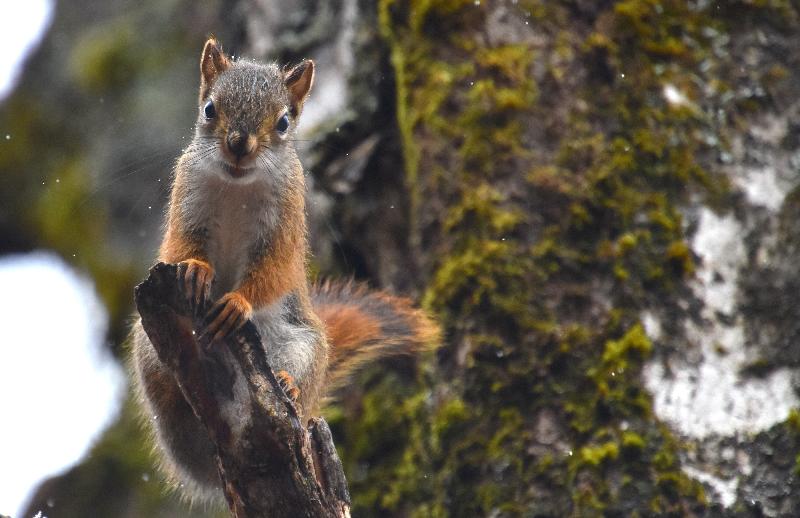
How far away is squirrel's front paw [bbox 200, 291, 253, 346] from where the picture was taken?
2.14 metres

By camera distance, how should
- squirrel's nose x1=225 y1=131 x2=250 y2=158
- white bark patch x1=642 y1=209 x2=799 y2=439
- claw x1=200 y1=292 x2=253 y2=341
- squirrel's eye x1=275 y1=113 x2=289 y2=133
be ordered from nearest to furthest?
claw x1=200 y1=292 x2=253 y2=341 < squirrel's nose x1=225 y1=131 x2=250 y2=158 < white bark patch x1=642 y1=209 x2=799 y2=439 < squirrel's eye x1=275 y1=113 x2=289 y2=133

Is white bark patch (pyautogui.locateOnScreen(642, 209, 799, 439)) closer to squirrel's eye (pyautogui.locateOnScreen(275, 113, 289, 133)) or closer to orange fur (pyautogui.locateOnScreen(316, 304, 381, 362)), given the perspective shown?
orange fur (pyautogui.locateOnScreen(316, 304, 381, 362))

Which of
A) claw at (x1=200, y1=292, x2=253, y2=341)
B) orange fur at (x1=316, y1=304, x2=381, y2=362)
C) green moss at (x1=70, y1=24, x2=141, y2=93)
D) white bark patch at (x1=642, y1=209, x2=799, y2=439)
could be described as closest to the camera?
claw at (x1=200, y1=292, x2=253, y2=341)

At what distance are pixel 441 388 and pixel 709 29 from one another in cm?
152

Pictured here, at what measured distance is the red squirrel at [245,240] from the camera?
2521 millimetres

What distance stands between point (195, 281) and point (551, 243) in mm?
1179

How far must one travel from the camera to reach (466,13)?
133 inches

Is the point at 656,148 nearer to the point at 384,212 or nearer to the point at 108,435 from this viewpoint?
the point at 384,212

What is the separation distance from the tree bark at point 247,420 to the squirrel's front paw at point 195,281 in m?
0.04

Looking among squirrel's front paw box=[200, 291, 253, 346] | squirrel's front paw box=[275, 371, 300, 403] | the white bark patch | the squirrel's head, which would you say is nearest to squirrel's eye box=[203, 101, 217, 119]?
the squirrel's head

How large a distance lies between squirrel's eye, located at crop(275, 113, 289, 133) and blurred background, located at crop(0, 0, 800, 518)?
0.40m

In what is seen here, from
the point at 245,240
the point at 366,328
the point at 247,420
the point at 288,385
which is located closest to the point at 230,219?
the point at 245,240

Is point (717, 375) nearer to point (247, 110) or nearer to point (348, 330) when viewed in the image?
point (348, 330)

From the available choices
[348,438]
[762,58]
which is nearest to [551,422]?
[348,438]
